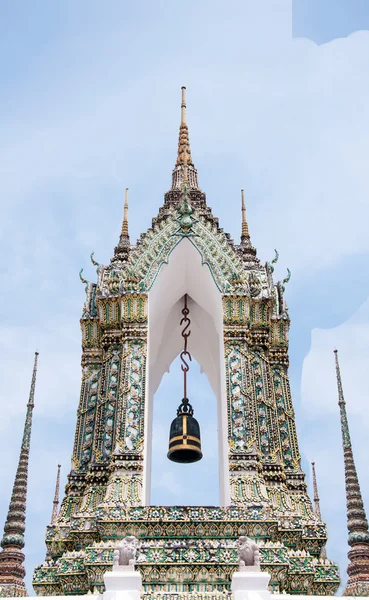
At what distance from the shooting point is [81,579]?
31.9 ft

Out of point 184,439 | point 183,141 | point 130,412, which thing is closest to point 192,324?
point 184,439

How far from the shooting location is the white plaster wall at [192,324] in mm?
12422

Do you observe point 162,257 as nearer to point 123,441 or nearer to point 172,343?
point 172,343

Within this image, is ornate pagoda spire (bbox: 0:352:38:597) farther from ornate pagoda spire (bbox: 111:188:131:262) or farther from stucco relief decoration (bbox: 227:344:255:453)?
stucco relief decoration (bbox: 227:344:255:453)

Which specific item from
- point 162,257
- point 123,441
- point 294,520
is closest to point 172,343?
point 162,257

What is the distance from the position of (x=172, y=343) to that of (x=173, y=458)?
2.61m

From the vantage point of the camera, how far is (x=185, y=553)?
9.76 m

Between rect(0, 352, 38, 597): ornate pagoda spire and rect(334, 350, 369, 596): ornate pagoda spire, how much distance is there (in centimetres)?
561

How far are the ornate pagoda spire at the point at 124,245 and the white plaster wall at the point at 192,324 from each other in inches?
43.3

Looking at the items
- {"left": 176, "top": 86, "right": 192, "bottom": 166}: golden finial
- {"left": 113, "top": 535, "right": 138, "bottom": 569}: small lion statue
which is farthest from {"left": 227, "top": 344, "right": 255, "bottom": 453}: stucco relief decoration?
{"left": 176, "top": 86, "right": 192, "bottom": 166}: golden finial

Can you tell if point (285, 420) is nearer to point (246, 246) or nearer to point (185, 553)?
point (185, 553)

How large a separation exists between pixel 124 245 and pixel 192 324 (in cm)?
194

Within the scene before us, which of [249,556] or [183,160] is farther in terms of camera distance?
[183,160]

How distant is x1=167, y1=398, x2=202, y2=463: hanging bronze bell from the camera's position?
12336mm
